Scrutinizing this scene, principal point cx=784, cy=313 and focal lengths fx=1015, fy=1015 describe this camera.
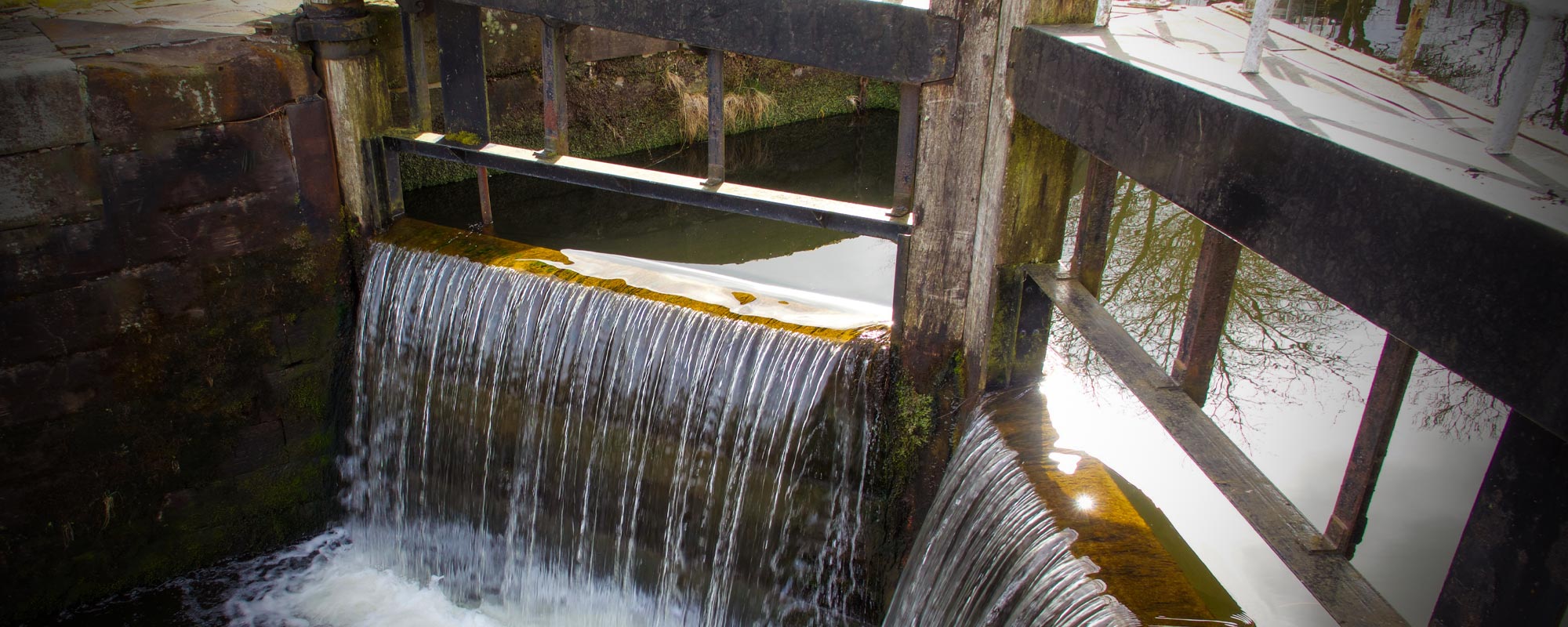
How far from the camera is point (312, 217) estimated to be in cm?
454

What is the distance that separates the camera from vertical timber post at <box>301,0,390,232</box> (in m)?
4.26

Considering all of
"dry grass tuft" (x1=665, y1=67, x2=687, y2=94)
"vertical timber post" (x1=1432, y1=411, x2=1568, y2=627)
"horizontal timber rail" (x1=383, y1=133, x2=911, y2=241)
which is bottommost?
"dry grass tuft" (x1=665, y1=67, x2=687, y2=94)

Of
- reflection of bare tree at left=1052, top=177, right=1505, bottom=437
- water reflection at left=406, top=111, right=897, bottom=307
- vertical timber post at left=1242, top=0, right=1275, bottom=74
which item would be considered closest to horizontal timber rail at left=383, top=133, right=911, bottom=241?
reflection of bare tree at left=1052, top=177, right=1505, bottom=437

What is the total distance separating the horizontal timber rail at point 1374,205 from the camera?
4.18ft

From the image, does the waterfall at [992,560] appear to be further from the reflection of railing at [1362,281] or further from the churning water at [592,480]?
the reflection of railing at [1362,281]

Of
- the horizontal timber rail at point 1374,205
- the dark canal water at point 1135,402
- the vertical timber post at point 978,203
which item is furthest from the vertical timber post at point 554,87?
the horizontal timber rail at point 1374,205

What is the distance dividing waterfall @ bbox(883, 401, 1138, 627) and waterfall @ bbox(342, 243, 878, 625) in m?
0.47

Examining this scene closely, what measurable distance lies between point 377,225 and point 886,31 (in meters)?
2.73

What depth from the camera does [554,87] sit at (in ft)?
13.2

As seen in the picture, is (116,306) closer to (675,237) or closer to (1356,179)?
(675,237)

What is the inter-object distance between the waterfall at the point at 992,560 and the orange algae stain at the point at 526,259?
0.74 meters

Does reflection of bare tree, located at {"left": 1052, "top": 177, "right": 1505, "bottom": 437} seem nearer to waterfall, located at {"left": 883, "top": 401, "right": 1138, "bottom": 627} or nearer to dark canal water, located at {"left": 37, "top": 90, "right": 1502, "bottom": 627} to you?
dark canal water, located at {"left": 37, "top": 90, "right": 1502, "bottom": 627}

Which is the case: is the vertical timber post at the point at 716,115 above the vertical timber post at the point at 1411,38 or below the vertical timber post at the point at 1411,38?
below

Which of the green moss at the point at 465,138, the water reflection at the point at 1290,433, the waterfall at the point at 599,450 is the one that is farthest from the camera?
the green moss at the point at 465,138
